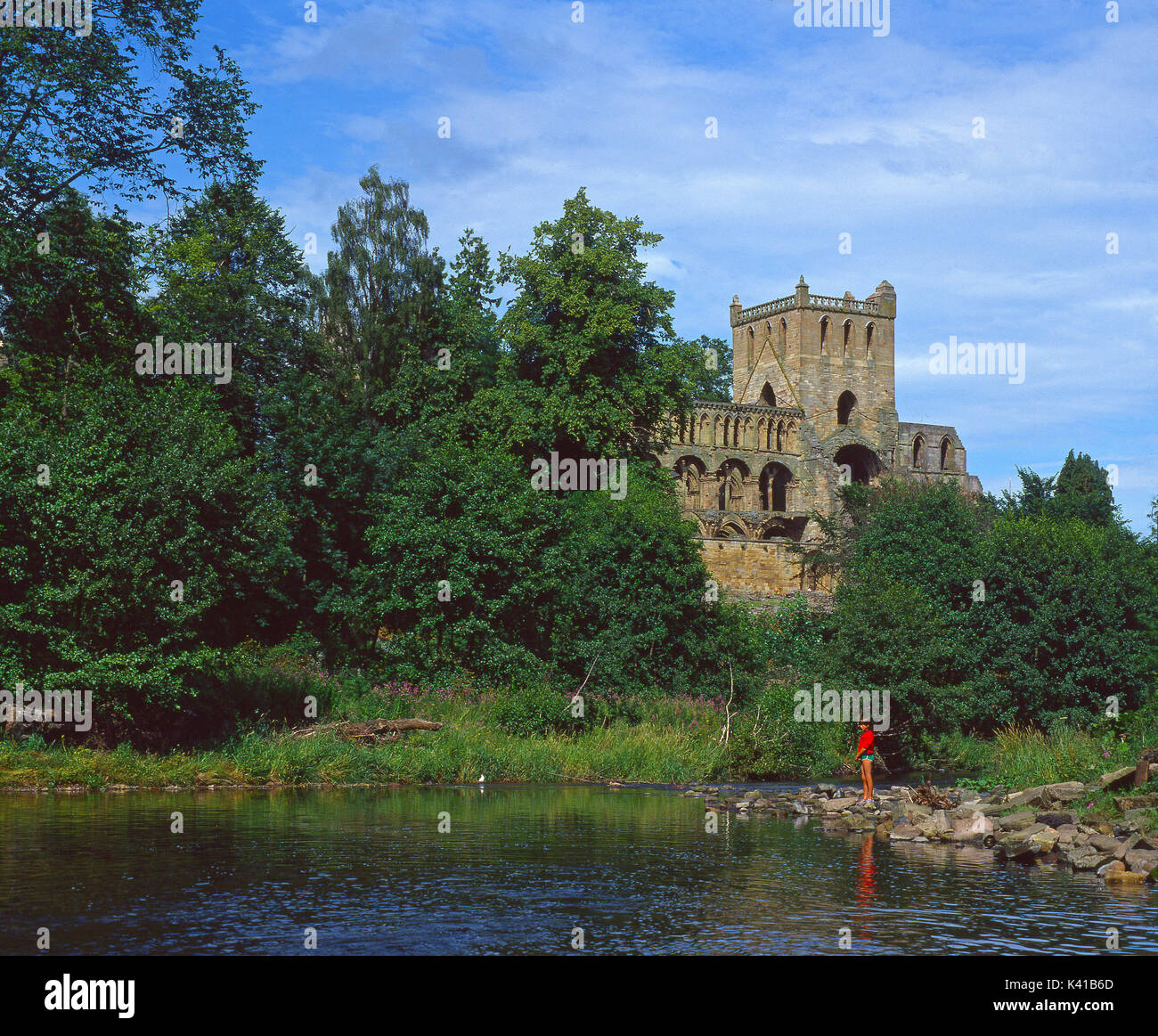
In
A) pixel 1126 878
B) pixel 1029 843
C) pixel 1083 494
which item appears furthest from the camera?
pixel 1083 494

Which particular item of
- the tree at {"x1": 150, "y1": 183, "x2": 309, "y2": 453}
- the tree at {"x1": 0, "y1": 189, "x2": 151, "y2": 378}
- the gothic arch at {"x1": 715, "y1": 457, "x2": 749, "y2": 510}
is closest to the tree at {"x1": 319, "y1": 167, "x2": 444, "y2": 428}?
the tree at {"x1": 150, "y1": 183, "x2": 309, "y2": 453}

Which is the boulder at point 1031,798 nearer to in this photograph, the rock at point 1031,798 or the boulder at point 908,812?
the rock at point 1031,798

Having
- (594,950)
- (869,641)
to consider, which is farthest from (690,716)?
(594,950)

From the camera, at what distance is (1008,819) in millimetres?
21219

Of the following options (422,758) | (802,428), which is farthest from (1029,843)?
(802,428)

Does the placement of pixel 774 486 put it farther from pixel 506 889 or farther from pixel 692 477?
pixel 506 889

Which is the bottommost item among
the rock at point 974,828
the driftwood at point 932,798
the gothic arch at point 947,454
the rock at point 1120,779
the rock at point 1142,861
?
the driftwood at point 932,798

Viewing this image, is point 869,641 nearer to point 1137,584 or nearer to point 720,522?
point 1137,584

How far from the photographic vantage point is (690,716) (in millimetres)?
37156

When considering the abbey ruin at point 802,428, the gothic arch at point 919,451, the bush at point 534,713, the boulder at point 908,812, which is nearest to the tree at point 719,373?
the abbey ruin at point 802,428

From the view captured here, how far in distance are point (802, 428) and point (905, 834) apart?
6250 centimetres

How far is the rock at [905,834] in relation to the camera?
2186 cm

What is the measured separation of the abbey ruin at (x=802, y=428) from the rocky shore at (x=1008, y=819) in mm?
48036
